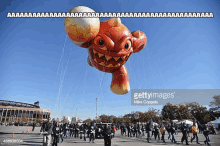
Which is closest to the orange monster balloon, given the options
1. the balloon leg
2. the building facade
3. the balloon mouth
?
the balloon mouth

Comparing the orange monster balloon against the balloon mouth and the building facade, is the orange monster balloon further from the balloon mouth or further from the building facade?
the building facade

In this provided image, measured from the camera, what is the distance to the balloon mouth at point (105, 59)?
6188mm

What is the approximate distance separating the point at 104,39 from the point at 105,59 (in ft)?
2.76

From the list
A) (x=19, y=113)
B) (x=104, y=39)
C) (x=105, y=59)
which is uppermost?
(x=104, y=39)

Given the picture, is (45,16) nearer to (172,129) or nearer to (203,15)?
(203,15)

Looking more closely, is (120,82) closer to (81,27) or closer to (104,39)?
(104,39)

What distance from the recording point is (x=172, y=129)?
438 inches

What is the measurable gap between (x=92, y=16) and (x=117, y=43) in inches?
57.3

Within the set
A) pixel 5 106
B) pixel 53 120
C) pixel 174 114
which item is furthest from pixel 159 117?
pixel 5 106

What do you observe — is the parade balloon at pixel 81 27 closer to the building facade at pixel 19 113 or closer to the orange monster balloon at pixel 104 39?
the orange monster balloon at pixel 104 39

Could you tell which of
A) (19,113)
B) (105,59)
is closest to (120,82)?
(105,59)

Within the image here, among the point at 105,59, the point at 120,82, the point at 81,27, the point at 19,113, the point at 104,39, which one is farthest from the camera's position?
the point at 19,113

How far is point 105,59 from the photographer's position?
20.4 feet

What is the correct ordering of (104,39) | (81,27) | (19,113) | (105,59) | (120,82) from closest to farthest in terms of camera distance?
(81,27) → (104,39) → (105,59) → (120,82) → (19,113)
